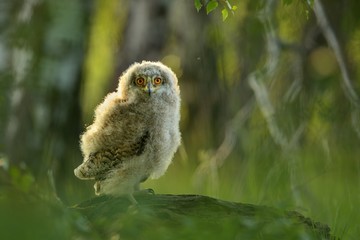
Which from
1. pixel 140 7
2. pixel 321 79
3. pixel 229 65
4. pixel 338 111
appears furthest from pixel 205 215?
pixel 229 65

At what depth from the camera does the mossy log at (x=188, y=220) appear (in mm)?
4023

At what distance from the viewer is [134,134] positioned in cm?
565

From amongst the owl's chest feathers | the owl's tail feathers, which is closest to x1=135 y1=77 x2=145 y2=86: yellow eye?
the owl's chest feathers

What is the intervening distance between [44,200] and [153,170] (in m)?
1.97

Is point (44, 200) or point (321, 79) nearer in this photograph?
point (44, 200)

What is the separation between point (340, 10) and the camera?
8.08m

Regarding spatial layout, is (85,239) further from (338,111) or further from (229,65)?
(229,65)

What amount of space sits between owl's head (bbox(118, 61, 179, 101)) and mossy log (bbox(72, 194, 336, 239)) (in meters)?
0.86

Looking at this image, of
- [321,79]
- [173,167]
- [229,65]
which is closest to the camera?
[321,79]

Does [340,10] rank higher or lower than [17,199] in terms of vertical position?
higher

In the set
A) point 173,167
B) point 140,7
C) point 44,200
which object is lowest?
point 173,167

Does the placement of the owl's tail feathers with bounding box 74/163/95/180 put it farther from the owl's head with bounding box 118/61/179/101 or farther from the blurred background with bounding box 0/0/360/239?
the owl's head with bounding box 118/61/179/101

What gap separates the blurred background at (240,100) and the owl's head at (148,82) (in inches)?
23.9

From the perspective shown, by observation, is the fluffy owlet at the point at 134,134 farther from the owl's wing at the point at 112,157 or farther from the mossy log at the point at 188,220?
the mossy log at the point at 188,220
